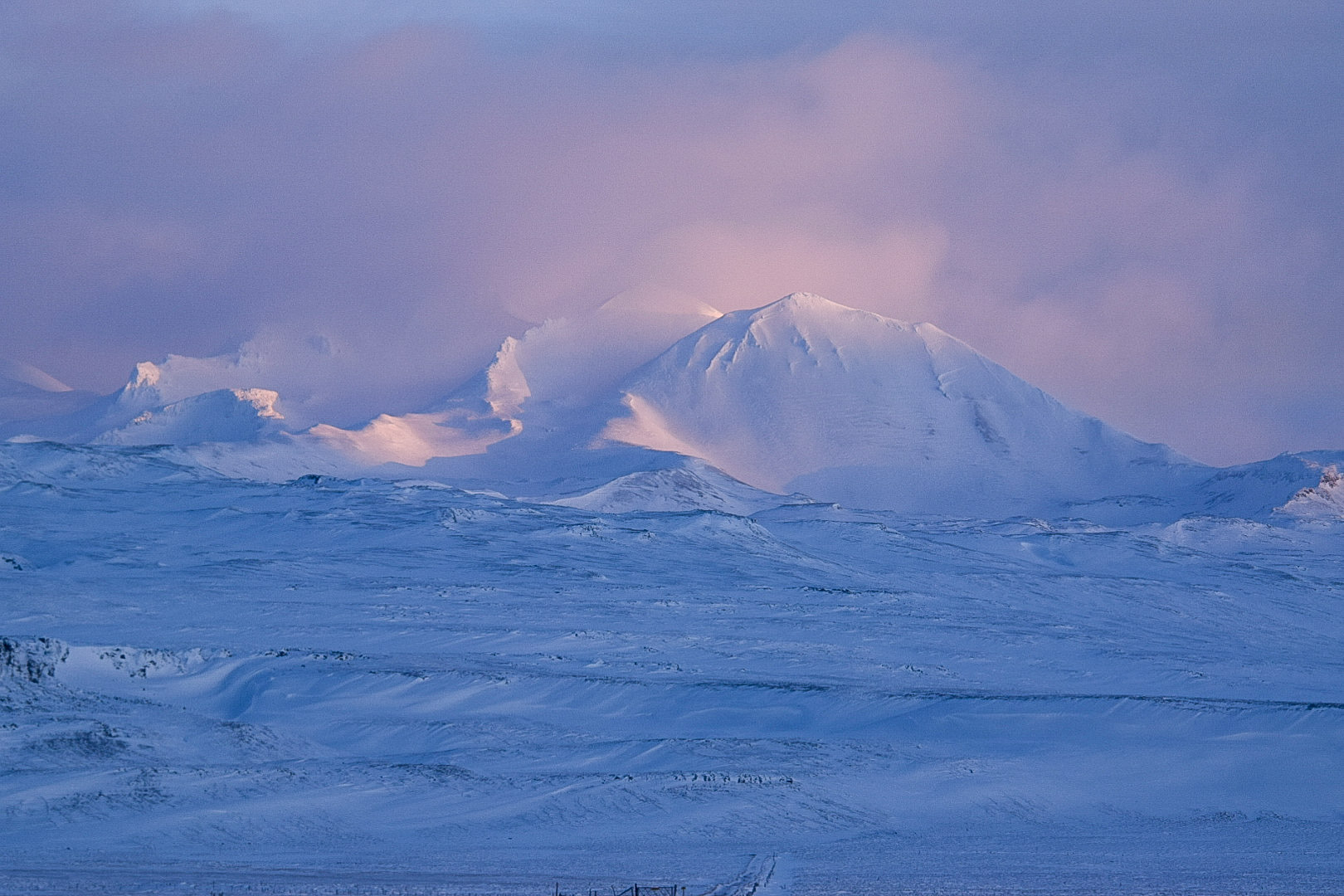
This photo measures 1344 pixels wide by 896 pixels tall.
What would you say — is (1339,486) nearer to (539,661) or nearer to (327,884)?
(539,661)

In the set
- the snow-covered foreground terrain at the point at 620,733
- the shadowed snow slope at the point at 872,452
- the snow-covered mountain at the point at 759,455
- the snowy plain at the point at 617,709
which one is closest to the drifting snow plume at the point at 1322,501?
the snow-covered mountain at the point at 759,455

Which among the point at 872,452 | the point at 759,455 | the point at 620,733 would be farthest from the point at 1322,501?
the point at 620,733

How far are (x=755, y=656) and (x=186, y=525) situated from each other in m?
46.2

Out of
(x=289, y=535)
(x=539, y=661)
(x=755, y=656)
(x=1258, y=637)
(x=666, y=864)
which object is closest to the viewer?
(x=666, y=864)

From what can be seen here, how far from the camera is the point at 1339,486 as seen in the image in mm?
170375

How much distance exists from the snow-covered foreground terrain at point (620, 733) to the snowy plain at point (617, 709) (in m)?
0.13

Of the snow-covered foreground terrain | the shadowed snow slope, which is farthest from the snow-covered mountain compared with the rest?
the snow-covered foreground terrain

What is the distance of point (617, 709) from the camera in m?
32.4

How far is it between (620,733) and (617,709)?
210 centimetres

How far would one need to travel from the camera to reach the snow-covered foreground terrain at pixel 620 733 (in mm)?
18922

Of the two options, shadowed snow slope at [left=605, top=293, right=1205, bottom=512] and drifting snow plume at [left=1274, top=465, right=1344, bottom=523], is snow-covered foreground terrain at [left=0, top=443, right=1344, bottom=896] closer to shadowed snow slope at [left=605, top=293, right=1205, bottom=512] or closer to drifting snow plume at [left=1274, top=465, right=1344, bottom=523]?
drifting snow plume at [left=1274, top=465, right=1344, bottom=523]

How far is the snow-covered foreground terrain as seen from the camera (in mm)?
18922

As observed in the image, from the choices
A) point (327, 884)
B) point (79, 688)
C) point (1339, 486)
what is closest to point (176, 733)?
point (79, 688)

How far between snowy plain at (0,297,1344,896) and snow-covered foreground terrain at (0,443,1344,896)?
126 millimetres
